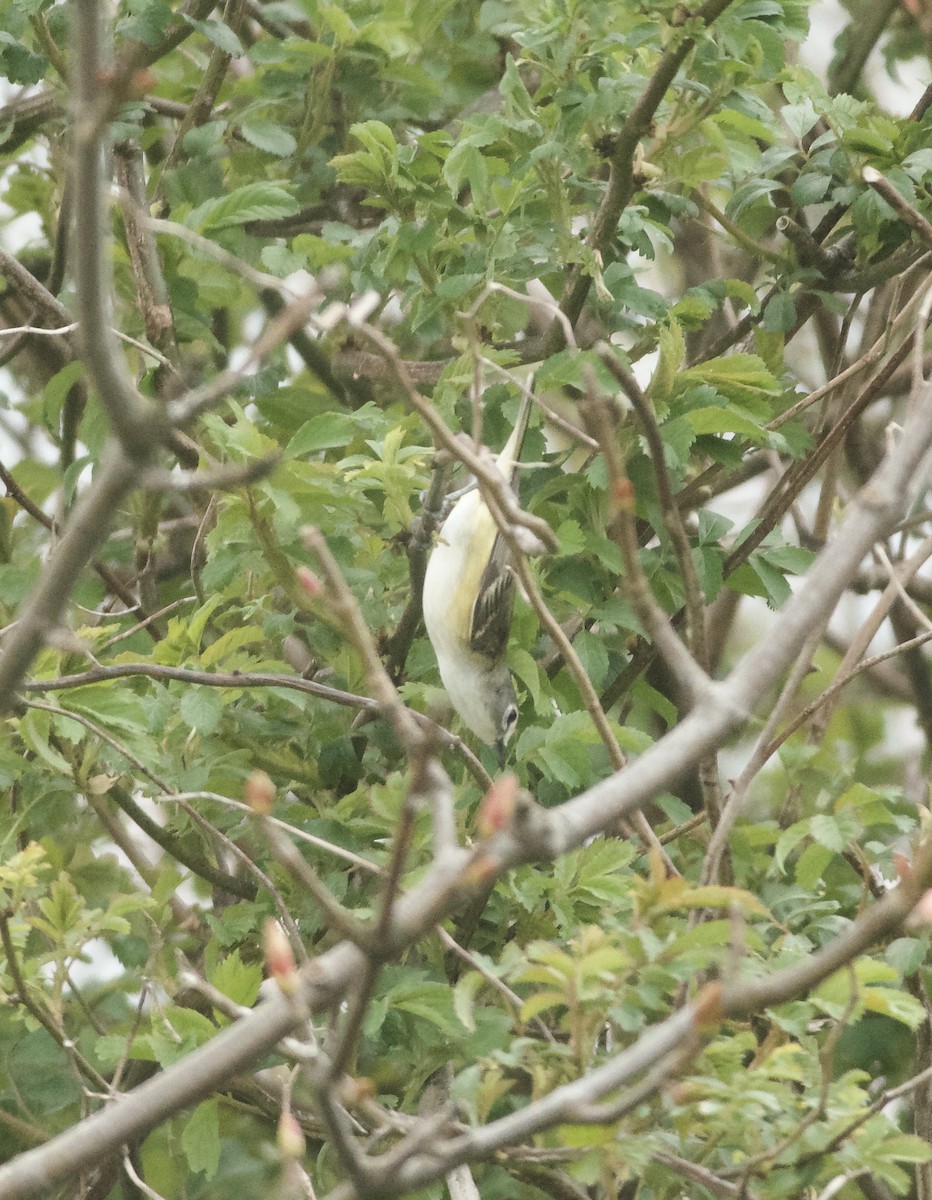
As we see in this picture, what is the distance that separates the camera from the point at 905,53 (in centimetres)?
399

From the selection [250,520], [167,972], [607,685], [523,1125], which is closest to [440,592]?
[607,685]

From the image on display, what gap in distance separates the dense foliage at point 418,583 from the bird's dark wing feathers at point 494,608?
0.14 metres

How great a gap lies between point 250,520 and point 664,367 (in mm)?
809

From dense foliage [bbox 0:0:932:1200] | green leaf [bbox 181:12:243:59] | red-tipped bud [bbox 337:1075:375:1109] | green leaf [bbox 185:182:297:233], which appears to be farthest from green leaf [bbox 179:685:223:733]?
green leaf [bbox 181:12:243:59]

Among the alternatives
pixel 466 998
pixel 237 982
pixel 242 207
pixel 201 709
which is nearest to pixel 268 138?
pixel 242 207

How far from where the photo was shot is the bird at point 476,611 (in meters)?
2.88

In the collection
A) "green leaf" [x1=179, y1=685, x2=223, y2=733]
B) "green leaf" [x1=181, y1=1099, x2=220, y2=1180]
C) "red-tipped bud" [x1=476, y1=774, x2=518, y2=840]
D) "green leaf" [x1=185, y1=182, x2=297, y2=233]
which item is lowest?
"green leaf" [x1=181, y1=1099, x2=220, y2=1180]

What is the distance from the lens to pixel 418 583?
8.59 feet

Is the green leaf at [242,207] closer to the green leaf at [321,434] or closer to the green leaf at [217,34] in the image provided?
the green leaf at [217,34]

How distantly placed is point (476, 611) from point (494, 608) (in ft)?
0.15

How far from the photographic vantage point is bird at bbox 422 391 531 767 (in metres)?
2.88

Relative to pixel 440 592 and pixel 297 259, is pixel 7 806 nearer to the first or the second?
pixel 440 592

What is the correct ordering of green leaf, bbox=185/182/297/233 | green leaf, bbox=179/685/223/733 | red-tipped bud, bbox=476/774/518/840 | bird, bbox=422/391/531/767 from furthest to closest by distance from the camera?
bird, bbox=422/391/531/767
green leaf, bbox=185/182/297/233
green leaf, bbox=179/685/223/733
red-tipped bud, bbox=476/774/518/840

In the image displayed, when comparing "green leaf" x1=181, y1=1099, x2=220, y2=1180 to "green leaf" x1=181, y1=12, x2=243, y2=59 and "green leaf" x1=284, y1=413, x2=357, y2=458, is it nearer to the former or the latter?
"green leaf" x1=284, y1=413, x2=357, y2=458
